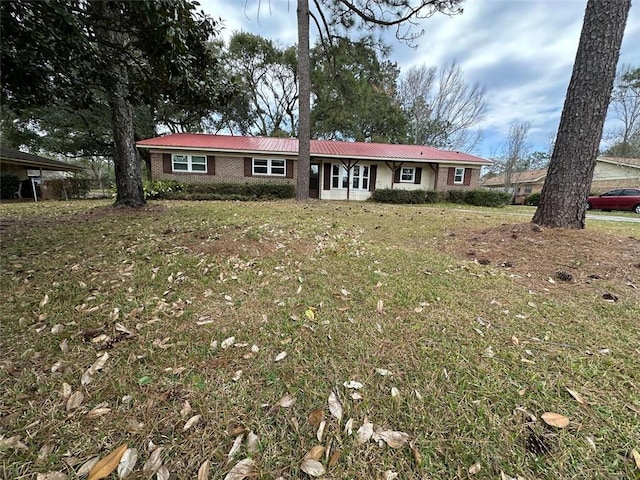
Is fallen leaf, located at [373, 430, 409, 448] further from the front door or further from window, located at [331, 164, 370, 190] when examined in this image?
the front door

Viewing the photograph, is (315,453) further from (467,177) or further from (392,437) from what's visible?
(467,177)

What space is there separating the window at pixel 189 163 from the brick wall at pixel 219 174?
227mm

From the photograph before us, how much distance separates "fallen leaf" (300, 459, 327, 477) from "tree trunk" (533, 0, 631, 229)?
5135 mm

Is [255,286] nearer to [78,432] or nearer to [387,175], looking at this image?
[78,432]

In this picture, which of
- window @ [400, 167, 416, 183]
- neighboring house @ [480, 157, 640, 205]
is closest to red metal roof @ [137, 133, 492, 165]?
window @ [400, 167, 416, 183]

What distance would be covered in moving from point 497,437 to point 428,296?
1506mm

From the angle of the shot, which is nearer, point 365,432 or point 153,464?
point 153,464

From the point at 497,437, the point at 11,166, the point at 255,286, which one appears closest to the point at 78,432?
the point at 255,286

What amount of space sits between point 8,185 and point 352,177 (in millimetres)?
16396

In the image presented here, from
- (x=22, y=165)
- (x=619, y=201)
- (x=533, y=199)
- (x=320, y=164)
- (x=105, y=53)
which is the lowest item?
(x=533, y=199)

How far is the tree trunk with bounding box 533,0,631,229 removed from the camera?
13.3ft

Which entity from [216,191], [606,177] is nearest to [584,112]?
[216,191]

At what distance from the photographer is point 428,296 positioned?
2.86 meters

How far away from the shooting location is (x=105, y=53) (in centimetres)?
462
